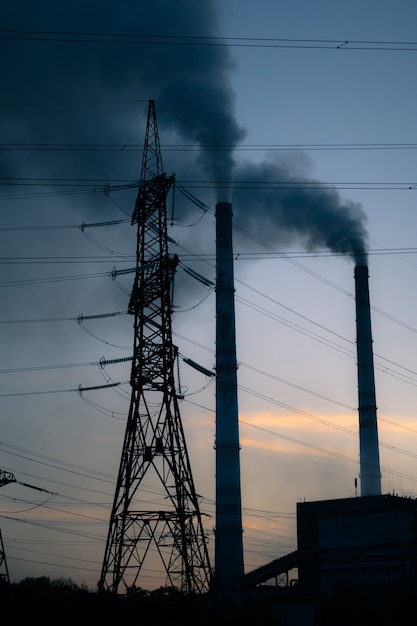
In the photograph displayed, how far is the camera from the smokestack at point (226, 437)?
5266cm

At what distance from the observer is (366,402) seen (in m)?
64.6

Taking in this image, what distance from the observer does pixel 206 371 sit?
41.4m

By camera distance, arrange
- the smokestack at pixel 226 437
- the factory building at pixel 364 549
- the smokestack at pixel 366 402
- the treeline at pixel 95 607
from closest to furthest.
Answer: the treeline at pixel 95 607, the smokestack at pixel 226 437, the factory building at pixel 364 549, the smokestack at pixel 366 402

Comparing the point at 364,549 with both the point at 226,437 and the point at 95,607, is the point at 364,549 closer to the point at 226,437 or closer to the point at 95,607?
the point at 226,437

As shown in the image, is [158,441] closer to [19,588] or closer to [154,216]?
[154,216]

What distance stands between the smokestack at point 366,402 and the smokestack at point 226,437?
49.6ft

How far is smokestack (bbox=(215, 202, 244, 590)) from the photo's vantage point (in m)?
52.7

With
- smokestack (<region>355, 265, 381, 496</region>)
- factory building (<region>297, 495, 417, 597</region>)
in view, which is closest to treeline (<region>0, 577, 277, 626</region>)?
factory building (<region>297, 495, 417, 597</region>)

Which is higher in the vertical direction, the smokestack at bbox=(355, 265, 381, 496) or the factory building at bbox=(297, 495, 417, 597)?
the smokestack at bbox=(355, 265, 381, 496)

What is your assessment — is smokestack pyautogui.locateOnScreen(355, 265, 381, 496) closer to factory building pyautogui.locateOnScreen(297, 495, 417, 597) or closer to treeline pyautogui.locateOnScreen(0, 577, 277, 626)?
factory building pyautogui.locateOnScreen(297, 495, 417, 597)

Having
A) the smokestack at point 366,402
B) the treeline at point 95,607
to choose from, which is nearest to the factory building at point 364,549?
the smokestack at point 366,402

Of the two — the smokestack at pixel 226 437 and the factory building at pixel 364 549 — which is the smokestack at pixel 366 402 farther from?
the smokestack at pixel 226 437

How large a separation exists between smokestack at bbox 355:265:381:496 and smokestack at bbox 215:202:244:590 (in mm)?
15111

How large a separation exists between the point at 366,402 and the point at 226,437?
1637 cm
